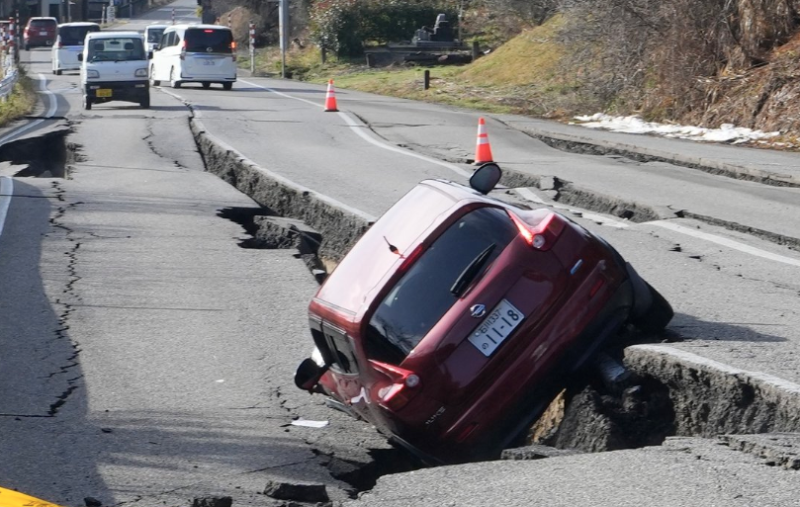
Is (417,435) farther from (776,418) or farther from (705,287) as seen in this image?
(705,287)

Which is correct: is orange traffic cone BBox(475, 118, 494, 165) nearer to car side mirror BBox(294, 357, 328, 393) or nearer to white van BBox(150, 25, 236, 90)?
car side mirror BBox(294, 357, 328, 393)

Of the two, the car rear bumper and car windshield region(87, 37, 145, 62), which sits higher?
car windshield region(87, 37, 145, 62)

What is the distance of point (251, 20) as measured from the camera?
182 feet

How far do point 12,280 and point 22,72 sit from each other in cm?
2711

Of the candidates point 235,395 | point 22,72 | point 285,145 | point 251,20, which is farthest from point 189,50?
point 235,395

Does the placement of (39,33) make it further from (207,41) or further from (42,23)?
(207,41)

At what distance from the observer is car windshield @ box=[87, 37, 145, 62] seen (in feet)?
86.7

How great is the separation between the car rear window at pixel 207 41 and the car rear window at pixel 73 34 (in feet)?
29.6

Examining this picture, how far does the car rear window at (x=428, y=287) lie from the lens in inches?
217

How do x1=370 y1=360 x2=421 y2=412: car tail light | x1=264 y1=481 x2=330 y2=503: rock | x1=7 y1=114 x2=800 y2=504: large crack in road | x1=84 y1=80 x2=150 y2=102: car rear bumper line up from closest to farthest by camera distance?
x1=264 y1=481 x2=330 y2=503: rock → x1=7 y1=114 x2=800 y2=504: large crack in road → x1=370 y1=360 x2=421 y2=412: car tail light → x1=84 y1=80 x2=150 y2=102: car rear bumper

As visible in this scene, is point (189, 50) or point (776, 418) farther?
point (189, 50)

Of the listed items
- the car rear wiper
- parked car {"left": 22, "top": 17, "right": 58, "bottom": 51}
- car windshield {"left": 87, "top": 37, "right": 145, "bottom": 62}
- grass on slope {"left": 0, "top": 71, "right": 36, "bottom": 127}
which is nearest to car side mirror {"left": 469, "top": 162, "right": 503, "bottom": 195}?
the car rear wiper

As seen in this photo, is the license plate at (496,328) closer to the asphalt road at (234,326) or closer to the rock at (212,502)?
the asphalt road at (234,326)

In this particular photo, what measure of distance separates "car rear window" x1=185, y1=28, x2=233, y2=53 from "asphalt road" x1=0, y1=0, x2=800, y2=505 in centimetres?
1634
